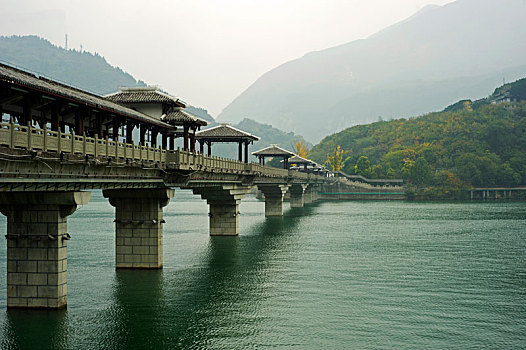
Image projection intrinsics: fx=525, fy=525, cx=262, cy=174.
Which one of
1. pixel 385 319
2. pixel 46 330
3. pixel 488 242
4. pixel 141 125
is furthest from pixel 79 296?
pixel 488 242

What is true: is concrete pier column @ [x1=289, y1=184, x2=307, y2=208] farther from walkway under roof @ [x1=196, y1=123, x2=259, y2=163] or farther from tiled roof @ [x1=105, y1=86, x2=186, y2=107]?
tiled roof @ [x1=105, y1=86, x2=186, y2=107]

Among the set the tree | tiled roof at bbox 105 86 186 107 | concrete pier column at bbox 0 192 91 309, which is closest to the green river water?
concrete pier column at bbox 0 192 91 309

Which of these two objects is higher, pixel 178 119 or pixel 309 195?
pixel 178 119

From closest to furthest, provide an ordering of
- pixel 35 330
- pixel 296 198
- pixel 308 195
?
pixel 35 330, pixel 296 198, pixel 308 195

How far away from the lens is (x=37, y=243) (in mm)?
26547

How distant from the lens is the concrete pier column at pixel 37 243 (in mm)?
26203

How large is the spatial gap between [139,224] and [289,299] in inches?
502

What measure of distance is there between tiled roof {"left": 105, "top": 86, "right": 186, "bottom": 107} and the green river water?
1386cm

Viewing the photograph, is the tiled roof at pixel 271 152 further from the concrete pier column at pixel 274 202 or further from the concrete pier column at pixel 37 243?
the concrete pier column at pixel 37 243

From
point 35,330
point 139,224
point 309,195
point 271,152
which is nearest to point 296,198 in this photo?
point 309,195

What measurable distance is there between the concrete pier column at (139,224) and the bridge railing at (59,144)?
5918 mm

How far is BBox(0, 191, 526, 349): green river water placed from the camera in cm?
2495

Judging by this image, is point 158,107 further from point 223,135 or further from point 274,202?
point 274,202

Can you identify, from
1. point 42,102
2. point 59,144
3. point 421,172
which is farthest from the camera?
point 421,172
